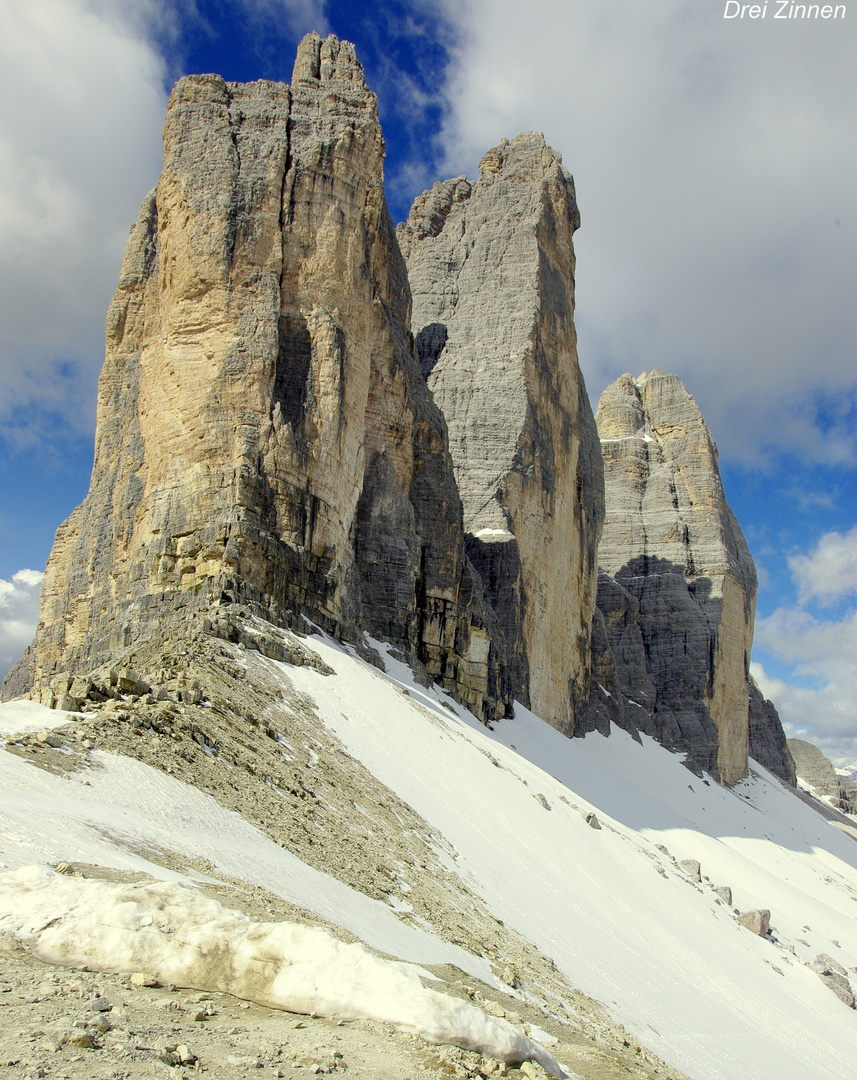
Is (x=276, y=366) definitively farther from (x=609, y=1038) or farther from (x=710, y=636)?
(x=710, y=636)

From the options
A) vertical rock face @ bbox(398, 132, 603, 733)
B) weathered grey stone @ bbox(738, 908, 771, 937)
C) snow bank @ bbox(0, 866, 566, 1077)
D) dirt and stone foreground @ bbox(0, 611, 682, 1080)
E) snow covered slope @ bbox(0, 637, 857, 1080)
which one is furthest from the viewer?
vertical rock face @ bbox(398, 132, 603, 733)

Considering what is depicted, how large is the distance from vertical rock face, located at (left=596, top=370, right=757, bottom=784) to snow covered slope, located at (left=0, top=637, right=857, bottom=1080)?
2257 centimetres

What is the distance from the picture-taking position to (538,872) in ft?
40.2

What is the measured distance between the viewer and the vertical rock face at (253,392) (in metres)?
17.9

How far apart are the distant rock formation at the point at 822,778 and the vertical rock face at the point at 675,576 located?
24.6 meters

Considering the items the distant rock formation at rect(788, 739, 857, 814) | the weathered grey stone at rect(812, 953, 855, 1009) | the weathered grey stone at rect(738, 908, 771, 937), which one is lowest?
the weathered grey stone at rect(812, 953, 855, 1009)

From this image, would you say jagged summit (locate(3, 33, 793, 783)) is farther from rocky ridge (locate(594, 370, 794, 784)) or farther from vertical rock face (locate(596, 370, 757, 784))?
vertical rock face (locate(596, 370, 757, 784))

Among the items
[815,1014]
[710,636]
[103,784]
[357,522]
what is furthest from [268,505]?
[710,636]

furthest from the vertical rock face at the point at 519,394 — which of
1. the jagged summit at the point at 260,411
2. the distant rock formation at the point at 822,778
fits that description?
the distant rock formation at the point at 822,778

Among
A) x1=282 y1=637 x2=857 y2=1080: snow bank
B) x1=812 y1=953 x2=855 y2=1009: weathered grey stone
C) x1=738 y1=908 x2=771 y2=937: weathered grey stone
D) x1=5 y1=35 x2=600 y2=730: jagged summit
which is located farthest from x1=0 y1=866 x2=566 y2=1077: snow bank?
x1=738 y1=908 x2=771 y2=937: weathered grey stone

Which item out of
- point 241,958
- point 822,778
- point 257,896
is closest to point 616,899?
point 257,896

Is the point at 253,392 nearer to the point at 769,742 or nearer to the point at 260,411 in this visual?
the point at 260,411

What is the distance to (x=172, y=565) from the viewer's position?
695 inches

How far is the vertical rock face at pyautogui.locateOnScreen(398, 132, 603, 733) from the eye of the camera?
34.2 m
